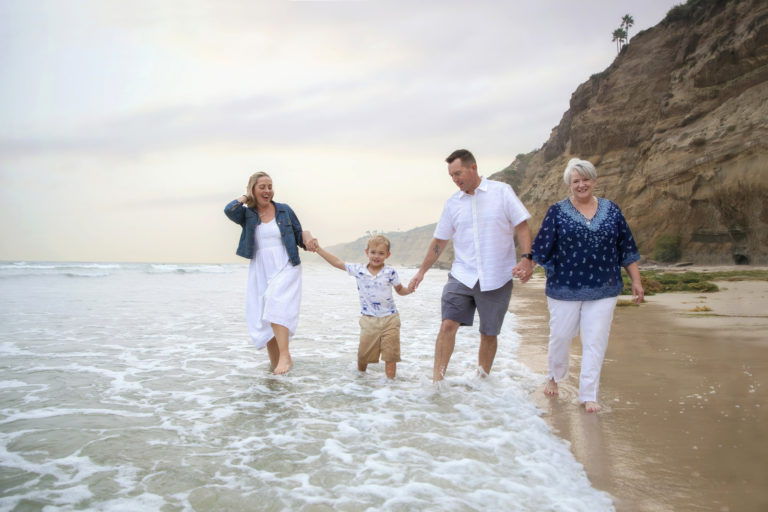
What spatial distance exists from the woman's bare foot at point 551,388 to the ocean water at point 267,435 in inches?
7.7

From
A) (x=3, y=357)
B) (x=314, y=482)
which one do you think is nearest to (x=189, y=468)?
(x=314, y=482)

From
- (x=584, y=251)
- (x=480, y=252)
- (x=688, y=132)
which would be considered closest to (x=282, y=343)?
(x=480, y=252)

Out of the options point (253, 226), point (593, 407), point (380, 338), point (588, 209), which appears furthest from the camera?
point (253, 226)

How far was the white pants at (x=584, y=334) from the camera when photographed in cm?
371

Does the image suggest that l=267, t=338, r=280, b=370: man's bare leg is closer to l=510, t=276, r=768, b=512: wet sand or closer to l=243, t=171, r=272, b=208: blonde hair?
l=243, t=171, r=272, b=208: blonde hair

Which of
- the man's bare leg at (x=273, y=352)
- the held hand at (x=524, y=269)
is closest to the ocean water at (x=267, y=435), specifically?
the man's bare leg at (x=273, y=352)

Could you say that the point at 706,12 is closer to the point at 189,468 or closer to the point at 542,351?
the point at 542,351

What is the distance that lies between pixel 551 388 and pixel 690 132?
31.3m

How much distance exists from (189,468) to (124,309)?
29.7 ft

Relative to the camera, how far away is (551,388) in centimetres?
411

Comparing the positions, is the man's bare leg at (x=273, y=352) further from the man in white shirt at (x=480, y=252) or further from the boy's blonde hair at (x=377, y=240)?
the man in white shirt at (x=480, y=252)

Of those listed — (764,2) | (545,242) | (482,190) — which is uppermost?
(764,2)

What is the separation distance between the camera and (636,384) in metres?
4.18

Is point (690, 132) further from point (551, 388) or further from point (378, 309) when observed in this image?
point (378, 309)
